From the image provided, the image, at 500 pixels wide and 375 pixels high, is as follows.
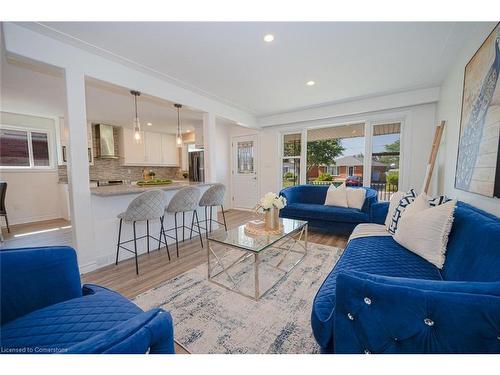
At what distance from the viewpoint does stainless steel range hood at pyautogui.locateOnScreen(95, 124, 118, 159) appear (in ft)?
17.3

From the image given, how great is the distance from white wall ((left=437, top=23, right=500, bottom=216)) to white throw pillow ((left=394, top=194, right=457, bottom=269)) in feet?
0.99

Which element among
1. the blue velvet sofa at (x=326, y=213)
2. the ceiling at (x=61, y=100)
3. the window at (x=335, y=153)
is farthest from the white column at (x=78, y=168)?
the window at (x=335, y=153)

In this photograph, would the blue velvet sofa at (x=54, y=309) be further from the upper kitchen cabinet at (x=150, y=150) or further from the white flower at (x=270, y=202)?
the upper kitchen cabinet at (x=150, y=150)

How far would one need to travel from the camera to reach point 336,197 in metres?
3.67

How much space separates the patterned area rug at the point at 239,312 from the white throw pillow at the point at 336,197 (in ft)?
5.08

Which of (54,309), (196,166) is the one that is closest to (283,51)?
(54,309)

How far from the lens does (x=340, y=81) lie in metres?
3.21

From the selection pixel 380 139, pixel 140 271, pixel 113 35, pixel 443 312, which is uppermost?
pixel 113 35

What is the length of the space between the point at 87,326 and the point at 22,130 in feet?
18.6

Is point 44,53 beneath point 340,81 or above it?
beneath

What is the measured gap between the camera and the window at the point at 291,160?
5.18 m

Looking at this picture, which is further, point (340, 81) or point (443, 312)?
point (340, 81)
